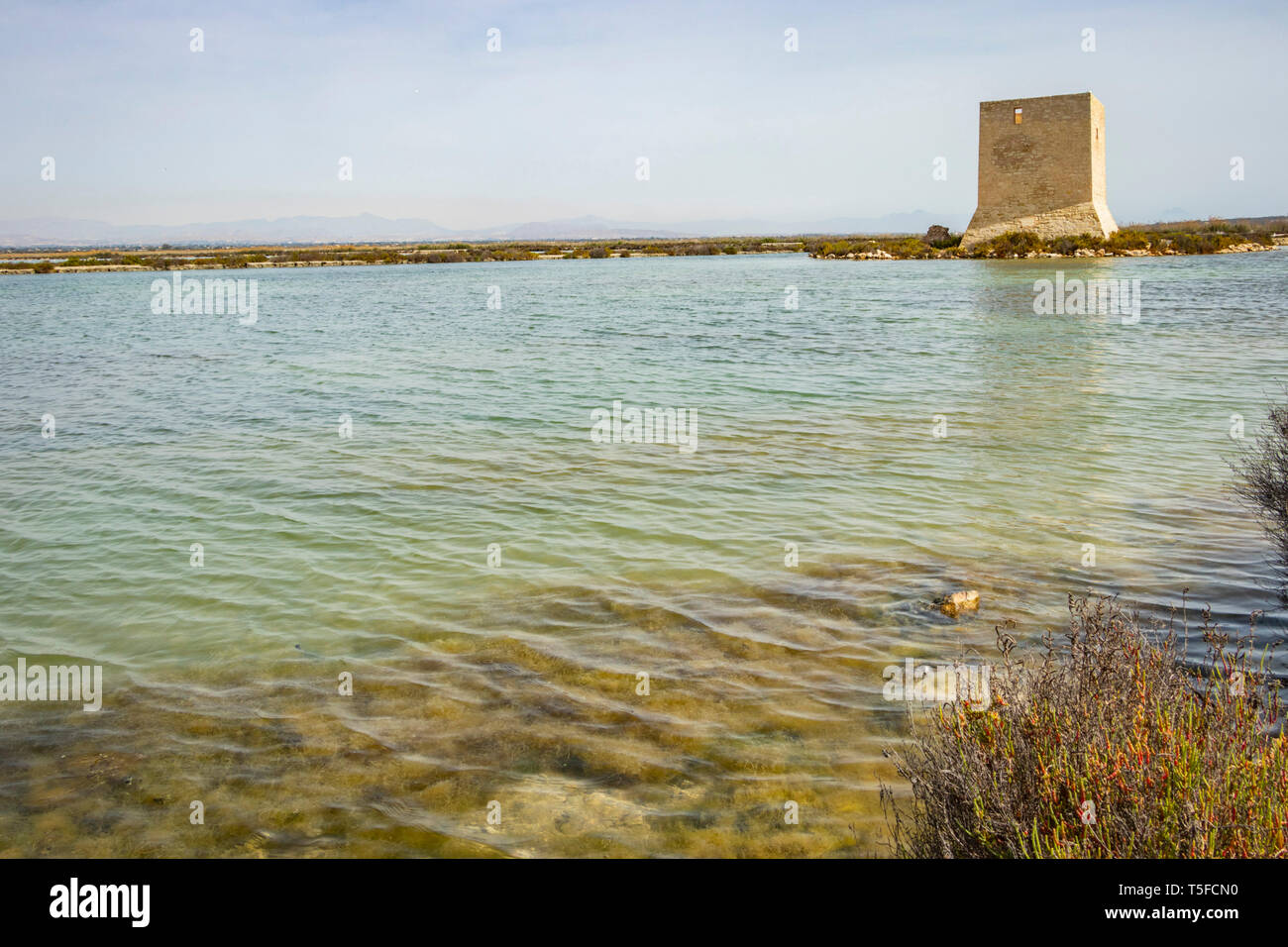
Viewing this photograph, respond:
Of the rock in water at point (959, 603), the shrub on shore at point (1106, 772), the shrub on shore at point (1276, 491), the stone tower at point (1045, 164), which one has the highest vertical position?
the stone tower at point (1045, 164)

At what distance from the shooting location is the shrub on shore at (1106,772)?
2.58m

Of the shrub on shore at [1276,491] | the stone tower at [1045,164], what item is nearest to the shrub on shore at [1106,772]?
the shrub on shore at [1276,491]

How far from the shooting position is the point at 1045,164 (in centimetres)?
5128

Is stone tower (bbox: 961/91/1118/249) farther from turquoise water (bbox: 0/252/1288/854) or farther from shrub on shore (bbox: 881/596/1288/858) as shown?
shrub on shore (bbox: 881/596/1288/858)

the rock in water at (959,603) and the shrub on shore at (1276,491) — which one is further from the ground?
the shrub on shore at (1276,491)

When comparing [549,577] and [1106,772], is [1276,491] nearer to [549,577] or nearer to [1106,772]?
[1106,772]

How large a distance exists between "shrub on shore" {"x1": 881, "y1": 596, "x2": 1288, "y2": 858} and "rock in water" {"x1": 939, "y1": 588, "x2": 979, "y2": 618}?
2.61 m

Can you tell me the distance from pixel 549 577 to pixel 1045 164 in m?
53.0

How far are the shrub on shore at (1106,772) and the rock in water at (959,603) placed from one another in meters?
2.61

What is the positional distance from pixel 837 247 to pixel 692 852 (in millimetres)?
71586

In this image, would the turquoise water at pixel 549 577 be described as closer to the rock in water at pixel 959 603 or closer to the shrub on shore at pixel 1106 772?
the rock in water at pixel 959 603

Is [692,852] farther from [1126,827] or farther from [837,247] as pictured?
[837,247]

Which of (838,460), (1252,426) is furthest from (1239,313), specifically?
(838,460)

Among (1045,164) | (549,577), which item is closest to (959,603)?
(549,577)
